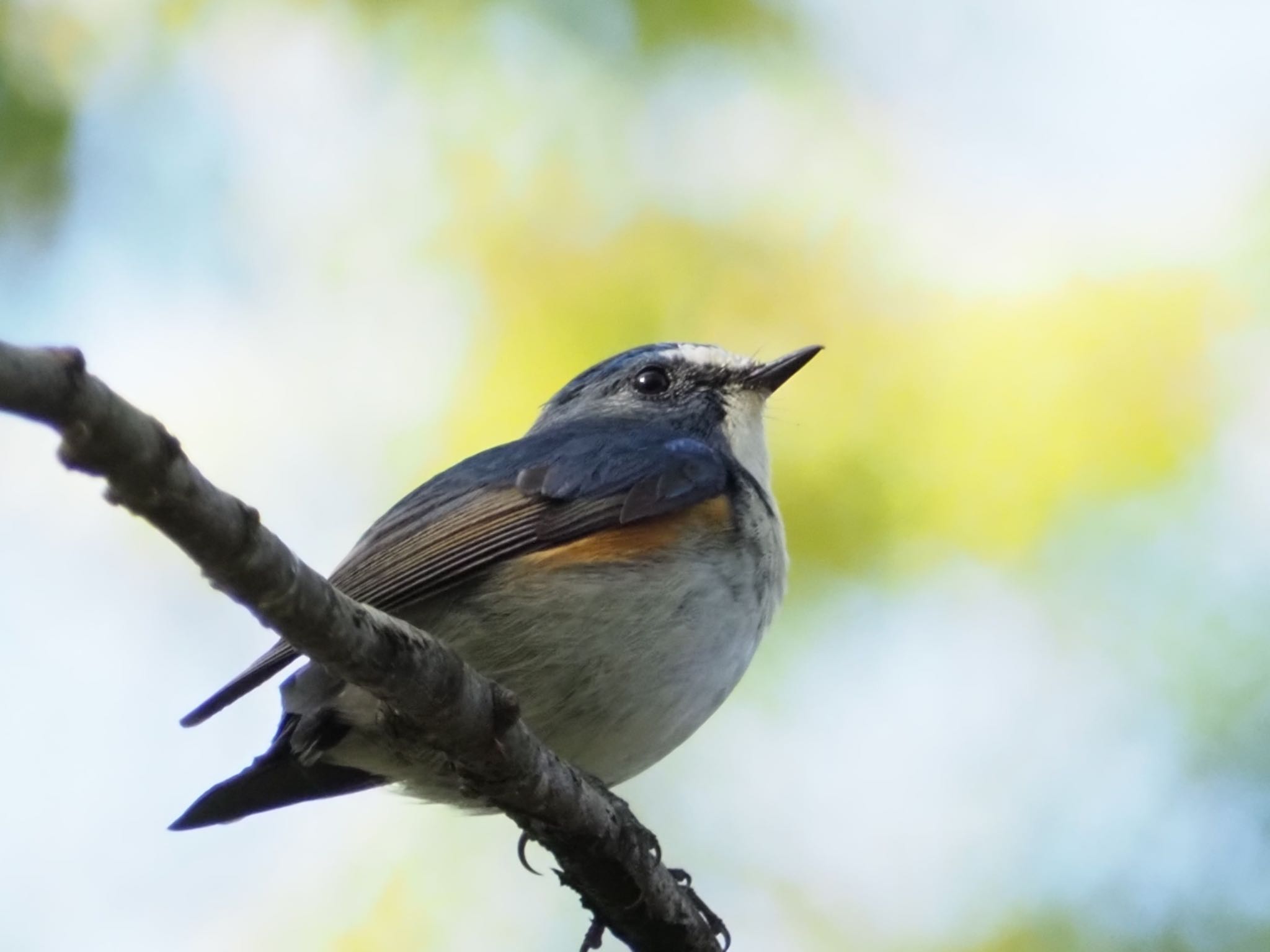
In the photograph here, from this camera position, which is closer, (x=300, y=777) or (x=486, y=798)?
(x=486, y=798)

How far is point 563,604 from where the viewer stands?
155 inches

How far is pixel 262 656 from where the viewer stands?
145 inches

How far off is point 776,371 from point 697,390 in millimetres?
301

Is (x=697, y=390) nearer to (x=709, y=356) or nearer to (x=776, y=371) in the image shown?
(x=709, y=356)

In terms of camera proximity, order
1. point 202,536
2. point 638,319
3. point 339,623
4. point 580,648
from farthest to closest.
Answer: point 638,319 < point 580,648 < point 339,623 < point 202,536

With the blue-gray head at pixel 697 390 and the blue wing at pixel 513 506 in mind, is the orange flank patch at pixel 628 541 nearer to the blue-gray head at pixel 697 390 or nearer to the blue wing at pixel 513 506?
the blue wing at pixel 513 506

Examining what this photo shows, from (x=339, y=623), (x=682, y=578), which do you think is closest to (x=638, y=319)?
(x=682, y=578)

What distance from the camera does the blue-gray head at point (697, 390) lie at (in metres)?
5.31

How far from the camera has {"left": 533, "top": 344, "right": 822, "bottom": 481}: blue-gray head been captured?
5.31 metres

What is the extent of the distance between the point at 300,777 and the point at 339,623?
197 centimetres

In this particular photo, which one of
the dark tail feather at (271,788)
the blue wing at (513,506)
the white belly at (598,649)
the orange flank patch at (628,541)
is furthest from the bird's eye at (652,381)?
the dark tail feather at (271,788)

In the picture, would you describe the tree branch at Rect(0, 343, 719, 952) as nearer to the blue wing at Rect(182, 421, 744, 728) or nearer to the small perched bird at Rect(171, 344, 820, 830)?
the small perched bird at Rect(171, 344, 820, 830)

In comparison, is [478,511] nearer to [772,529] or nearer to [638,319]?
[772,529]

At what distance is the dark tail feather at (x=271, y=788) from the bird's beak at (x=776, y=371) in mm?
2011
